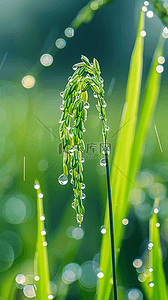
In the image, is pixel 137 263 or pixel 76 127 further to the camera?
pixel 137 263

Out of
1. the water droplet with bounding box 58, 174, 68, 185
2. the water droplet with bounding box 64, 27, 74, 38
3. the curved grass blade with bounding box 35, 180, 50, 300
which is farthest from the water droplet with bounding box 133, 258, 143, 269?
the water droplet with bounding box 64, 27, 74, 38

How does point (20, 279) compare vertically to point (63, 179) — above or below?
below

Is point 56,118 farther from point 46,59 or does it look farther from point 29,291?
point 29,291

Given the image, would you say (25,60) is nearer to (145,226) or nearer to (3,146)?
(3,146)

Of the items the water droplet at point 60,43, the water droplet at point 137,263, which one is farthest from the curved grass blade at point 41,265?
the water droplet at point 60,43

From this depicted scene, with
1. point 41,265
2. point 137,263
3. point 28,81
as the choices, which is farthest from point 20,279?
point 28,81

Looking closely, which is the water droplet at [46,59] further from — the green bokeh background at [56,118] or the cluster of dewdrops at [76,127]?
the cluster of dewdrops at [76,127]
